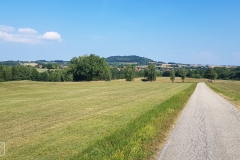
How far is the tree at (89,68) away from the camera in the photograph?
102 metres

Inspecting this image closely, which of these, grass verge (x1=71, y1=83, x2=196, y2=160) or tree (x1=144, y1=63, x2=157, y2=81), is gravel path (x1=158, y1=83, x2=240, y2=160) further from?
tree (x1=144, y1=63, x2=157, y2=81)

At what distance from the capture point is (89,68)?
101 meters

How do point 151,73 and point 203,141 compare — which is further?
point 151,73

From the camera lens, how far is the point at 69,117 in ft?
53.9

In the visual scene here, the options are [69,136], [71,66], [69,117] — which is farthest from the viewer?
→ [71,66]

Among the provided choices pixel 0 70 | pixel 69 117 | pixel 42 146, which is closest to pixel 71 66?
pixel 0 70

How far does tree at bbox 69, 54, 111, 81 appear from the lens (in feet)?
334

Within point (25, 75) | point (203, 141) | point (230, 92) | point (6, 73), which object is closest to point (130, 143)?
point (203, 141)

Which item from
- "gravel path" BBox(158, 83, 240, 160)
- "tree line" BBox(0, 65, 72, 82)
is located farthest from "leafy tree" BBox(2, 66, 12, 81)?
"gravel path" BBox(158, 83, 240, 160)

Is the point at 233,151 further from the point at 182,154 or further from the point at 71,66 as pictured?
the point at 71,66

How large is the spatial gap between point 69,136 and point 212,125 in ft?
29.7

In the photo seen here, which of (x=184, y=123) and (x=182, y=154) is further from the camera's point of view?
(x=184, y=123)

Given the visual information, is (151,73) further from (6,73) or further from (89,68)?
(6,73)

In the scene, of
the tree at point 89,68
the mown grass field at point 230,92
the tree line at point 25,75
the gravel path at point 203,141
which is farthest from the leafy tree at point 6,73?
the gravel path at point 203,141
